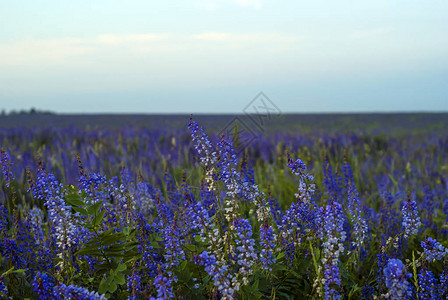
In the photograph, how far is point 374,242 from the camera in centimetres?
353

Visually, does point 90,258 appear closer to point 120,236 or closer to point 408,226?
point 120,236

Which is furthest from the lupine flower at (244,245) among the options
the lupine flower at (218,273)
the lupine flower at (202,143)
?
the lupine flower at (202,143)

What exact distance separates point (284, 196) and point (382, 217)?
1.52 m

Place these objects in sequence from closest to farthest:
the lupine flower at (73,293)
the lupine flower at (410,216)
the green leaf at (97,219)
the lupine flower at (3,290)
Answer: the lupine flower at (73,293) → the lupine flower at (3,290) → the green leaf at (97,219) → the lupine flower at (410,216)

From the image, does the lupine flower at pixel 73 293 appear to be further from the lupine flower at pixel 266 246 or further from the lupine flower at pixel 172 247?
the lupine flower at pixel 266 246

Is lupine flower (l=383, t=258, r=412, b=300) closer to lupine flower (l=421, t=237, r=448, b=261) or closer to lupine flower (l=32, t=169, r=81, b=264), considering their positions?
lupine flower (l=421, t=237, r=448, b=261)

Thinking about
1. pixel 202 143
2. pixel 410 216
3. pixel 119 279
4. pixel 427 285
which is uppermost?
pixel 202 143

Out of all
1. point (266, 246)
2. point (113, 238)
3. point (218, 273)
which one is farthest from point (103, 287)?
point (266, 246)

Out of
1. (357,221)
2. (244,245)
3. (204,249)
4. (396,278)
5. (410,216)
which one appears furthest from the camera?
(357,221)

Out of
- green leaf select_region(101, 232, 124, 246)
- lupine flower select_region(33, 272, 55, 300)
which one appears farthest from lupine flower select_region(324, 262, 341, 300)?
lupine flower select_region(33, 272, 55, 300)

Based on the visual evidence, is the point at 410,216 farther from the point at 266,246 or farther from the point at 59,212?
the point at 59,212

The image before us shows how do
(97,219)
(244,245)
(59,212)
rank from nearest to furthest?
(244,245) < (97,219) < (59,212)

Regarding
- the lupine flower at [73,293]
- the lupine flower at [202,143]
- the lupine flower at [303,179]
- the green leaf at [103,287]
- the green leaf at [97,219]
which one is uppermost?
the lupine flower at [202,143]

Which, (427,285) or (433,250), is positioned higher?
(433,250)
